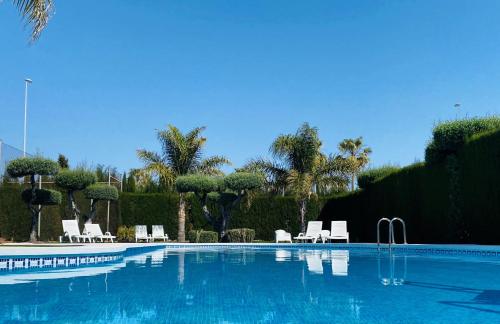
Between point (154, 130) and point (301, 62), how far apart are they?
7.00 m

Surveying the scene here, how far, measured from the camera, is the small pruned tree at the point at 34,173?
15297mm

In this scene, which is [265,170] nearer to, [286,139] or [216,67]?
[286,139]

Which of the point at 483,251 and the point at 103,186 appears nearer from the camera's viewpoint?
the point at 483,251

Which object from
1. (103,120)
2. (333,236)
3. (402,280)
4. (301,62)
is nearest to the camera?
(402,280)

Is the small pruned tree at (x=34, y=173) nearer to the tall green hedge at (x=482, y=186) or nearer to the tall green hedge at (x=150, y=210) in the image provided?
the tall green hedge at (x=150, y=210)

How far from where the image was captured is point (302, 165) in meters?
19.1

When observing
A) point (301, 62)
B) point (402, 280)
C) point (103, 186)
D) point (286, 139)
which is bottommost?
point (402, 280)

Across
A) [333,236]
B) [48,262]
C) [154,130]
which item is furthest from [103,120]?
[48,262]

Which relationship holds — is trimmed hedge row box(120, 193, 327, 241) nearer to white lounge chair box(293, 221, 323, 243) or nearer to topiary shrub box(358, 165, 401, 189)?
topiary shrub box(358, 165, 401, 189)

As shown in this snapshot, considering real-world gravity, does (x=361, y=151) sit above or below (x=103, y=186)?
above

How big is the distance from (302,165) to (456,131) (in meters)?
6.31

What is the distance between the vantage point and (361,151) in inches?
1501

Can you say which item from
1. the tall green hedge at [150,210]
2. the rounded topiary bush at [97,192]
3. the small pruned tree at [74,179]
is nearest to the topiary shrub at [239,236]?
the tall green hedge at [150,210]

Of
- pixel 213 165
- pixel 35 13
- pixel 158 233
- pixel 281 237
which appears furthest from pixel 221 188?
pixel 35 13
